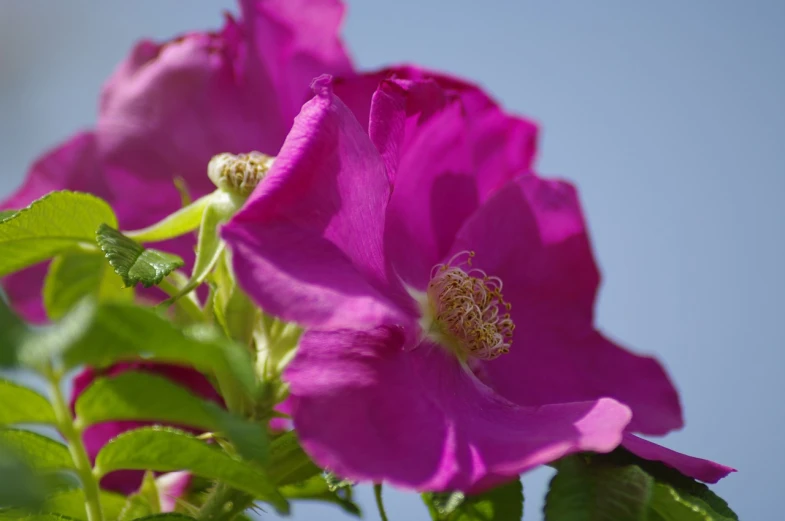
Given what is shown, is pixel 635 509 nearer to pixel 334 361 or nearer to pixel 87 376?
pixel 334 361

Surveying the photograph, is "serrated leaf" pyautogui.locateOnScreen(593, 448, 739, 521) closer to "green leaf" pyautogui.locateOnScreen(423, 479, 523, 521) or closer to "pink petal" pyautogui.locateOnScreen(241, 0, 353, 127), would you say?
"green leaf" pyautogui.locateOnScreen(423, 479, 523, 521)

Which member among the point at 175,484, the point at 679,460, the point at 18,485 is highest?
the point at 18,485

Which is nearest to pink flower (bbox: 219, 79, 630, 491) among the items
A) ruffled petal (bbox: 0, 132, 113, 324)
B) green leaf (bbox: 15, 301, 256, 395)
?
green leaf (bbox: 15, 301, 256, 395)

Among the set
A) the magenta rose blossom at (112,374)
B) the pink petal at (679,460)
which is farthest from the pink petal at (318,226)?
the magenta rose blossom at (112,374)

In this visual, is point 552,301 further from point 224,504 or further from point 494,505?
point 224,504

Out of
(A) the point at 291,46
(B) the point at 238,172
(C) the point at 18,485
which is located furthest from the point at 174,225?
(C) the point at 18,485

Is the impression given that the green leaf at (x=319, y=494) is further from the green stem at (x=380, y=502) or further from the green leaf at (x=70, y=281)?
the green leaf at (x=70, y=281)
